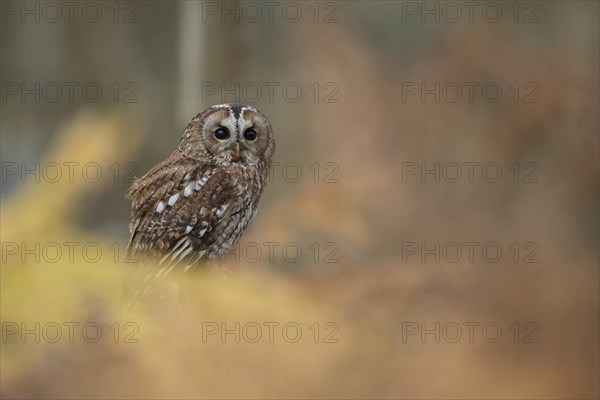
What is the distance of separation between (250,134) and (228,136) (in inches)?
3.1

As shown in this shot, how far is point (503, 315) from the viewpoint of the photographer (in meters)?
3.87

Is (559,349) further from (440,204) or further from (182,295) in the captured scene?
(182,295)

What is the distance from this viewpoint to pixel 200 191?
9.31 feet

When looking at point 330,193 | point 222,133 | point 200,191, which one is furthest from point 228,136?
point 330,193

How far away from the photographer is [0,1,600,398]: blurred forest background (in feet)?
5.96

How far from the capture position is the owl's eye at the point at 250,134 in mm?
2812

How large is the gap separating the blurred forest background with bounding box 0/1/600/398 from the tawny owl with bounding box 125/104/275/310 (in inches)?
5.5

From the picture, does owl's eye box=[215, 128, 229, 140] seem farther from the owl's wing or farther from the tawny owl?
the owl's wing

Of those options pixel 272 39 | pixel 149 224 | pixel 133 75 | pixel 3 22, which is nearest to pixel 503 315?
pixel 149 224

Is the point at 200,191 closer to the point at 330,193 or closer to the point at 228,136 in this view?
the point at 228,136

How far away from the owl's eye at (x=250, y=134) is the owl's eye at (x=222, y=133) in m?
0.07

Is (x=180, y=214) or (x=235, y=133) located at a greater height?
(x=235, y=133)

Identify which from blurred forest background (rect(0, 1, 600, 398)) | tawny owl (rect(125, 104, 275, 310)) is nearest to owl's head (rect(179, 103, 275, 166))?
tawny owl (rect(125, 104, 275, 310))

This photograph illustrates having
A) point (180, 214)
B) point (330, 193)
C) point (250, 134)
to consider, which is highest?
point (250, 134)
